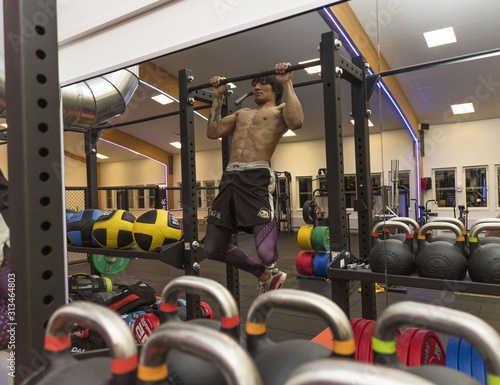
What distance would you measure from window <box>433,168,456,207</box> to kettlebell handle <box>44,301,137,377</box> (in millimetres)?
4036

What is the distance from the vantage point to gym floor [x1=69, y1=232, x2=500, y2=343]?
2.39 m

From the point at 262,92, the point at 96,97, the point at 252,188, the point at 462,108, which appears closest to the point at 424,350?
the point at 252,188

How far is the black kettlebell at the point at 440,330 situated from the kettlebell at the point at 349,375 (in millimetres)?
89

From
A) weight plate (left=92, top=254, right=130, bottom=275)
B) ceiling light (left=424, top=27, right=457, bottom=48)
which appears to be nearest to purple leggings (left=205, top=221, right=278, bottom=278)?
weight plate (left=92, top=254, right=130, bottom=275)

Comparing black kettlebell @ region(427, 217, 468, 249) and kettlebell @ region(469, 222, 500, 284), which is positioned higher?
black kettlebell @ region(427, 217, 468, 249)

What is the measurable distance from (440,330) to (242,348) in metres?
0.17

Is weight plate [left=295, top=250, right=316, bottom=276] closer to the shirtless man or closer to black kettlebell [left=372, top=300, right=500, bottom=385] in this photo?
the shirtless man

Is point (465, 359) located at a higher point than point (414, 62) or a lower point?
lower

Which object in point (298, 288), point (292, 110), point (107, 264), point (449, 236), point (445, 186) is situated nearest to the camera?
point (449, 236)

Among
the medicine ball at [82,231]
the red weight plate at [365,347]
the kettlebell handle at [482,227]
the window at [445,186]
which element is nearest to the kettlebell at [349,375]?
the red weight plate at [365,347]

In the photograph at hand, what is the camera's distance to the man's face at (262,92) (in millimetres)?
2309

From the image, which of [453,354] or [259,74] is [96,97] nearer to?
[259,74]

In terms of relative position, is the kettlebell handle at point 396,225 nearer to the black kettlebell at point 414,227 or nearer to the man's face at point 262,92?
the black kettlebell at point 414,227

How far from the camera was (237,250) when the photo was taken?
2287 millimetres
